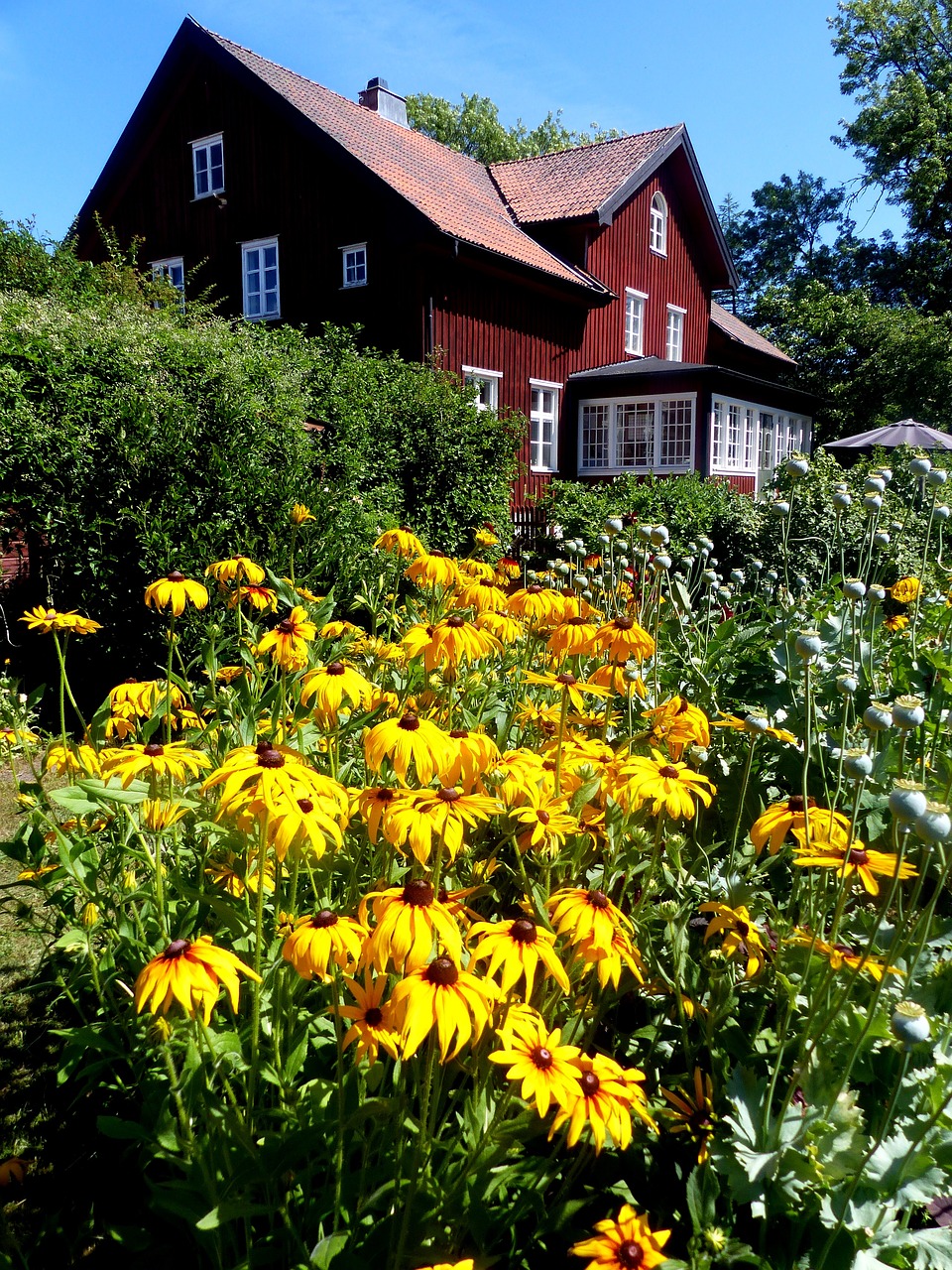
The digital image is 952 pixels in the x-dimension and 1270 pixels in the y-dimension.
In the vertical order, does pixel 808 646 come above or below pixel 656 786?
above

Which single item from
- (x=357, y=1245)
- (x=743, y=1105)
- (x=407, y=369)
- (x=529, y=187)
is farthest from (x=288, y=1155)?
(x=529, y=187)

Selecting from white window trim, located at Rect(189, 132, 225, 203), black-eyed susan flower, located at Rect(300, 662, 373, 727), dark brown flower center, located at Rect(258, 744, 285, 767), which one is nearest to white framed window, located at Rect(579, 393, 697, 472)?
white window trim, located at Rect(189, 132, 225, 203)

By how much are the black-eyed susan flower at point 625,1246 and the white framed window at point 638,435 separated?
15.8 meters

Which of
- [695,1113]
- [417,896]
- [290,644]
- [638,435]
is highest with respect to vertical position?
[638,435]

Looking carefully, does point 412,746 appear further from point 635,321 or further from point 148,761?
point 635,321

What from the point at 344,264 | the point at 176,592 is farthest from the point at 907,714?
the point at 344,264

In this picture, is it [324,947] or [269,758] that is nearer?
[324,947]

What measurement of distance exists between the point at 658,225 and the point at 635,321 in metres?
2.20

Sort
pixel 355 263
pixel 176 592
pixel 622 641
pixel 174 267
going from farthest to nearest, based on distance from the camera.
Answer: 1. pixel 174 267
2. pixel 355 263
3. pixel 176 592
4. pixel 622 641

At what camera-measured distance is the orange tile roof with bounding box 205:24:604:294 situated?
1332cm

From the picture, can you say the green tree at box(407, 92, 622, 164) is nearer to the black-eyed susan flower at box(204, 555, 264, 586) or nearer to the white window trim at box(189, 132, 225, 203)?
the white window trim at box(189, 132, 225, 203)

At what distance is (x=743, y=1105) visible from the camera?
1.32 m

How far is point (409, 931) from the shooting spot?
1.08 m

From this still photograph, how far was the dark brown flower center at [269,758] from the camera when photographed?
4.25ft
